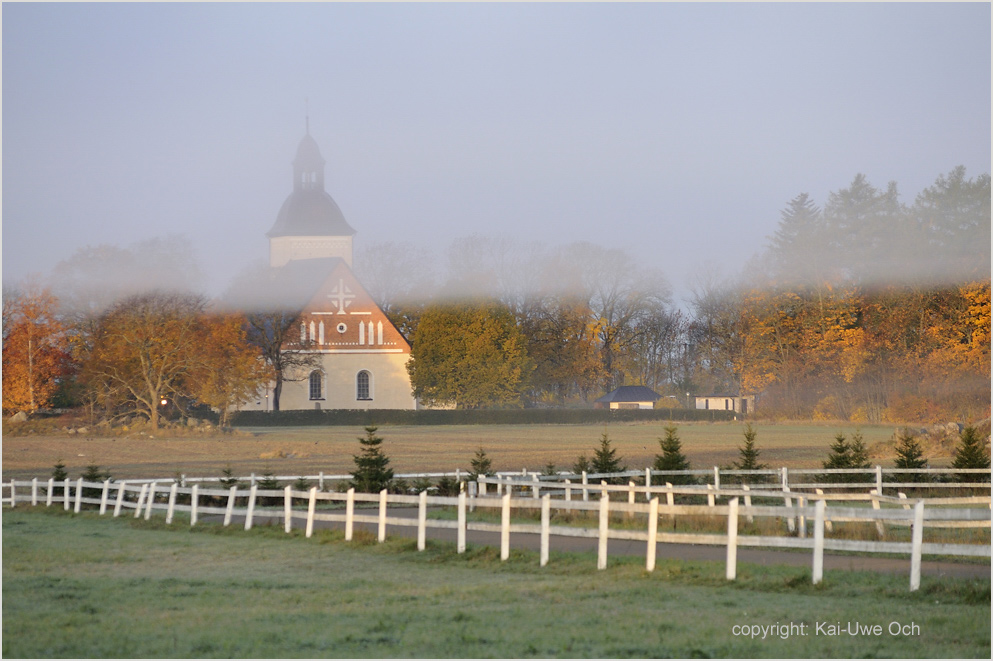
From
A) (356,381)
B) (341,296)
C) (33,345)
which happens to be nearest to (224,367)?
(33,345)

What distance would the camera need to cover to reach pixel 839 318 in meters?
76.2

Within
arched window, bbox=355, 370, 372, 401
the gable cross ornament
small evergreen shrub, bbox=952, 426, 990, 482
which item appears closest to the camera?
small evergreen shrub, bbox=952, 426, 990, 482

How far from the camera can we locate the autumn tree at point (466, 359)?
304 feet

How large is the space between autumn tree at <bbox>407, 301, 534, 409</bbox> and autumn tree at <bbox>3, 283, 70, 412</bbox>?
29.4 m

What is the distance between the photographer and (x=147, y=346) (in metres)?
64.3

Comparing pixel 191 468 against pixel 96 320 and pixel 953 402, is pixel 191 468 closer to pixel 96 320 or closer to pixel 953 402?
pixel 96 320

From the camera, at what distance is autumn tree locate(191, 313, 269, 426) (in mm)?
70000

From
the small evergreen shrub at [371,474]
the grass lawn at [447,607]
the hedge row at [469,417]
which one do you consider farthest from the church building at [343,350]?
the grass lawn at [447,607]

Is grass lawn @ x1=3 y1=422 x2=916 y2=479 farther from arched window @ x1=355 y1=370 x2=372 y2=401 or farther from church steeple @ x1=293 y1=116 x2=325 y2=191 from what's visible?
church steeple @ x1=293 y1=116 x2=325 y2=191

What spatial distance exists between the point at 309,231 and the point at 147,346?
48112mm

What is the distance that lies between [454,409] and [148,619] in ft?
264

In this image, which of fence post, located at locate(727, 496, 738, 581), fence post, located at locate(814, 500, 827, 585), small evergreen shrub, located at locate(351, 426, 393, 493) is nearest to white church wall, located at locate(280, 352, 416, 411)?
small evergreen shrub, located at locate(351, 426, 393, 493)

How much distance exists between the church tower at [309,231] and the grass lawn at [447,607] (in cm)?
9370

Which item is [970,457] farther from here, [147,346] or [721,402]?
[721,402]
